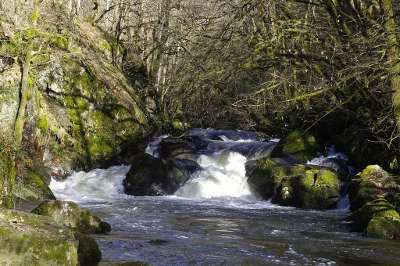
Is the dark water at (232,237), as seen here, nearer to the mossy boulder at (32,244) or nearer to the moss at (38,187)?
the moss at (38,187)

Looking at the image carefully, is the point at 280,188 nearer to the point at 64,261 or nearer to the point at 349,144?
the point at 349,144

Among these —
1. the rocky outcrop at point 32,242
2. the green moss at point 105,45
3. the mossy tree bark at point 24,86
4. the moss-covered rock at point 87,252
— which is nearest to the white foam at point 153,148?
the green moss at point 105,45

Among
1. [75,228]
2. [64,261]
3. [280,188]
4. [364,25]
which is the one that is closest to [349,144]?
[280,188]

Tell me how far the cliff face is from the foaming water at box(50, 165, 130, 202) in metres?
0.43

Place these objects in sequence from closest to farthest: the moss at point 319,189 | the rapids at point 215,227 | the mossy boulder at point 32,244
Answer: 1. the mossy boulder at point 32,244
2. the rapids at point 215,227
3. the moss at point 319,189

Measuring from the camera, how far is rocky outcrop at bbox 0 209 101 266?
432 centimetres

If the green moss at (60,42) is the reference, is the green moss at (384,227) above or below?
below

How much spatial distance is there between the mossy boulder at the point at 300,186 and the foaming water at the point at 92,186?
4.58 metres

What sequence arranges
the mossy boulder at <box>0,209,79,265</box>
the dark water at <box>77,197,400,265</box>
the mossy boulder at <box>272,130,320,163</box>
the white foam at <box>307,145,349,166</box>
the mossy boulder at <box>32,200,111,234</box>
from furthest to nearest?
the mossy boulder at <box>272,130,320,163</box>, the white foam at <box>307,145,349,166</box>, the mossy boulder at <box>32,200,111,234</box>, the dark water at <box>77,197,400,265</box>, the mossy boulder at <box>0,209,79,265</box>

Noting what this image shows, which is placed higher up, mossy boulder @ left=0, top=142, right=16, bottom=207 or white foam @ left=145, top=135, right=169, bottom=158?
white foam @ left=145, top=135, right=169, bottom=158

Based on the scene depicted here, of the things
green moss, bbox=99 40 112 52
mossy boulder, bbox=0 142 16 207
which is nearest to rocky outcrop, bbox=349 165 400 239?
mossy boulder, bbox=0 142 16 207

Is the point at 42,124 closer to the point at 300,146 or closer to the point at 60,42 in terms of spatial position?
the point at 60,42

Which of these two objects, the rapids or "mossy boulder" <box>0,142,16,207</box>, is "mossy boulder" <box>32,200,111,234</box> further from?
"mossy boulder" <box>0,142,16,207</box>

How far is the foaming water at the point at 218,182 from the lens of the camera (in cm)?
1555
